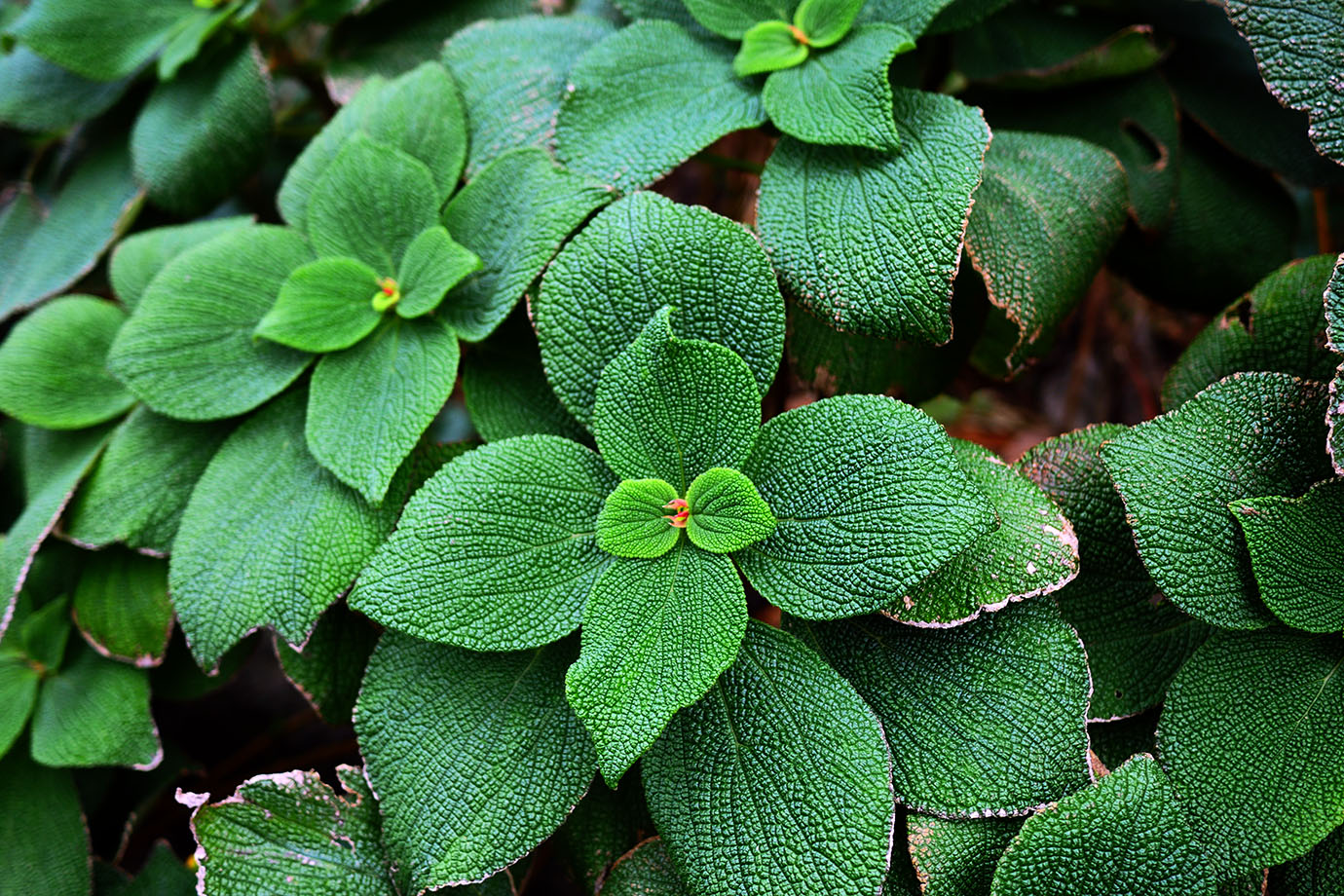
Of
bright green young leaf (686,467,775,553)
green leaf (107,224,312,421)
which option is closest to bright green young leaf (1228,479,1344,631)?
bright green young leaf (686,467,775,553)

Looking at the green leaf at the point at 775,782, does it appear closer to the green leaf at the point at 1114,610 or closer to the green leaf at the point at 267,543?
the green leaf at the point at 1114,610

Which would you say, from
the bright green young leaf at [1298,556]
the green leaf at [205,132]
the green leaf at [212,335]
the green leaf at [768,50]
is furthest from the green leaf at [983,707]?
the green leaf at [205,132]

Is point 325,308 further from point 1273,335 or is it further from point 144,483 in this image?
point 1273,335

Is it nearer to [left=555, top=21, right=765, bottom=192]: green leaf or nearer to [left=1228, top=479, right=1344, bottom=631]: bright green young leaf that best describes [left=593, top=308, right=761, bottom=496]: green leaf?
[left=555, top=21, right=765, bottom=192]: green leaf

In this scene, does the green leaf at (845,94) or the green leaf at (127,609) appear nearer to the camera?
the green leaf at (845,94)

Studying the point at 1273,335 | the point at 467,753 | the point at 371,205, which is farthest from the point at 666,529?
the point at 1273,335

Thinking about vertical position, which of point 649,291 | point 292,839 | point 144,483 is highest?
point 649,291
